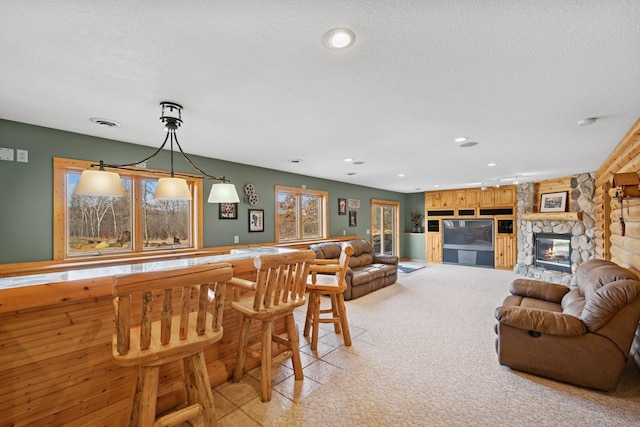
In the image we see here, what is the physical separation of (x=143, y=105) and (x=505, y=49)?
2.72m

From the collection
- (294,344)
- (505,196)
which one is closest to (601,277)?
(294,344)

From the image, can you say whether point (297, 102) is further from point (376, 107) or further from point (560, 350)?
point (560, 350)

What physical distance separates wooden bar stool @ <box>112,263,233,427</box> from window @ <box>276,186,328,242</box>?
3863 mm

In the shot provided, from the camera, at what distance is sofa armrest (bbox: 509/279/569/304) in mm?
3355

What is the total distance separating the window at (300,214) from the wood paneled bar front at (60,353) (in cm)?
369

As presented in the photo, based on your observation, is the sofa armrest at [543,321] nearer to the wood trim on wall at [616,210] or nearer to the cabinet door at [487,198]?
the wood trim on wall at [616,210]

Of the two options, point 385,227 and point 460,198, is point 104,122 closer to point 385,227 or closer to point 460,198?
point 385,227

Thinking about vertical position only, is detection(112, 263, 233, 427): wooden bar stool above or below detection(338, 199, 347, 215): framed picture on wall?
below

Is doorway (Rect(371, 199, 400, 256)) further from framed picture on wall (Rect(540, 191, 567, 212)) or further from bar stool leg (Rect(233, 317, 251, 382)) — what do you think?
bar stool leg (Rect(233, 317, 251, 382))

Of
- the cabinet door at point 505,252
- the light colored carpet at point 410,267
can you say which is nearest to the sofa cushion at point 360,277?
the light colored carpet at point 410,267

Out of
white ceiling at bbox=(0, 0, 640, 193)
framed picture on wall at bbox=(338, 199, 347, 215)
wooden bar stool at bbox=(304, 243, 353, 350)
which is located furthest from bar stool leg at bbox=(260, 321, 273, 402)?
framed picture on wall at bbox=(338, 199, 347, 215)

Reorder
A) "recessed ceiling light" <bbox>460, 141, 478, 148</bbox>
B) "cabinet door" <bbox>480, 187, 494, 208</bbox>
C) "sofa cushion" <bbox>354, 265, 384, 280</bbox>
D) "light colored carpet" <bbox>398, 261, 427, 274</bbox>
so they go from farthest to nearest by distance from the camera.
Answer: "cabinet door" <bbox>480, 187, 494, 208</bbox>
"light colored carpet" <bbox>398, 261, 427, 274</bbox>
"sofa cushion" <bbox>354, 265, 384, 280</bbox>
"recessed ceiling light" <bbox>460, 141, 478, 148</bbox>

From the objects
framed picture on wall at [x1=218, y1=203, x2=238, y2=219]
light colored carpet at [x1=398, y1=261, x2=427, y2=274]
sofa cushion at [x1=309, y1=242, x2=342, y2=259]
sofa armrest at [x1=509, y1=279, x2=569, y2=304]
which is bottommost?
light colored carpet at [x1=398, y1=261, x2=427, y2=274]

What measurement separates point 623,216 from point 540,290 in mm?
1386
